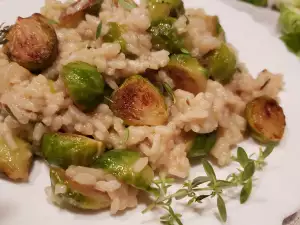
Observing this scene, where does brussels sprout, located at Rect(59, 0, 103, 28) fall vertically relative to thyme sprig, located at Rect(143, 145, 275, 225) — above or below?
above

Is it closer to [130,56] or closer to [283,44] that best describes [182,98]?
[130,56]

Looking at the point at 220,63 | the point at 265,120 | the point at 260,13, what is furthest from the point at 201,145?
the point at 260,13

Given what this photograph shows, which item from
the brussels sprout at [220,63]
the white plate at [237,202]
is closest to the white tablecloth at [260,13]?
the white plate at [237,202]

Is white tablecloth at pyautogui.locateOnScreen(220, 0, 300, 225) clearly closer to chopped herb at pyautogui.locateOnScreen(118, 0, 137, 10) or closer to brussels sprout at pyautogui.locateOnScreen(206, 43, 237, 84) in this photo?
brussels sprout at pyautogui.locateOnScreen(206, 43, 237, 84)

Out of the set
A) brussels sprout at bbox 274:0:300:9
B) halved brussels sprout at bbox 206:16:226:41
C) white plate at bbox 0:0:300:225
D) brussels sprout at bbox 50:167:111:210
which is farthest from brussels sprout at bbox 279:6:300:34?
brussels sprout at bbox 50:167:111:210

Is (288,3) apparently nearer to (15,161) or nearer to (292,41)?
(292,41)
